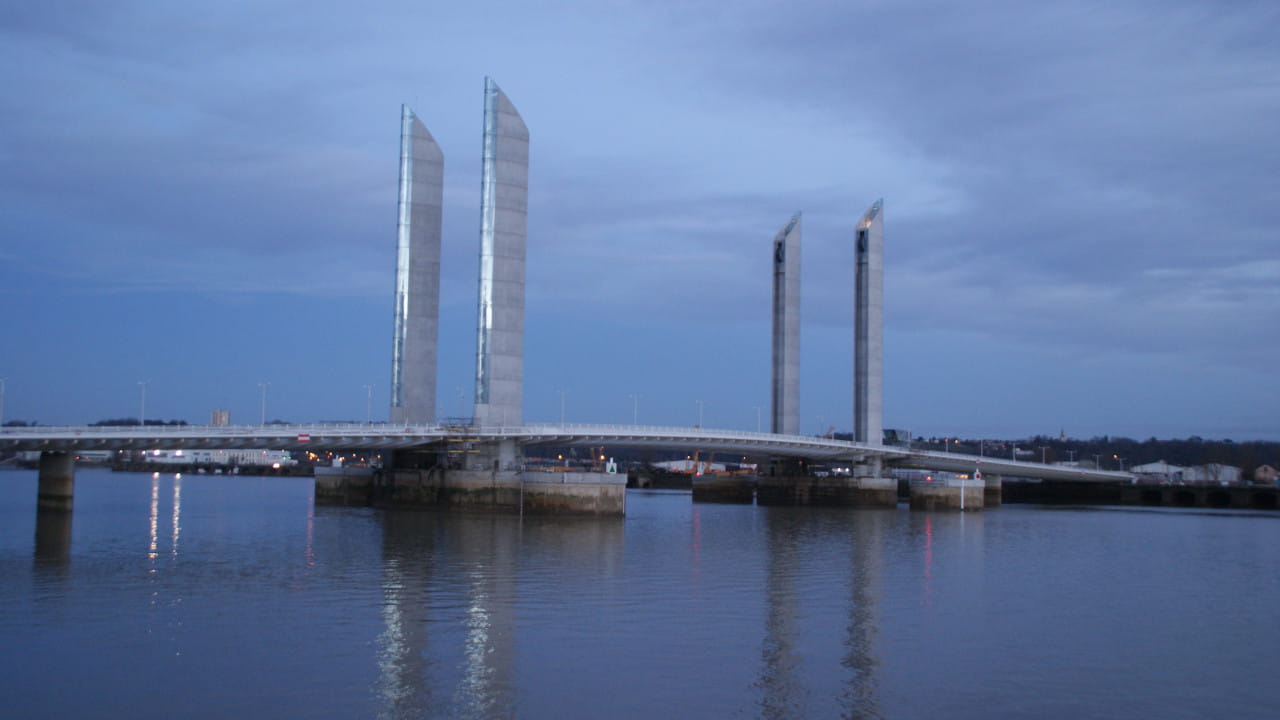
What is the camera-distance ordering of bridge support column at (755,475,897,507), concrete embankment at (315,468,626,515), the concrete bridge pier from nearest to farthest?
concrete embankment at (315,468,626,515) < bridge support column at (755,475,897,507) < the concrete bridge pier

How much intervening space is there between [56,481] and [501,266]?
2568 centimetres

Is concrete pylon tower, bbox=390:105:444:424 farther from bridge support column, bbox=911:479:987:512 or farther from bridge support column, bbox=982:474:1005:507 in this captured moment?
bridge support column, bbox=982:474:1005:507

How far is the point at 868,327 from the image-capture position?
100625 mm

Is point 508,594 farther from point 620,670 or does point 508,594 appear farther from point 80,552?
point 80,552

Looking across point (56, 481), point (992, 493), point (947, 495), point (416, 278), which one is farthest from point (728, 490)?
point (56, 481)

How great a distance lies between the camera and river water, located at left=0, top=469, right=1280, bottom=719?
1967 centimetres

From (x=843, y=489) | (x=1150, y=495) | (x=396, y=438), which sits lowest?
(x=1150, y=495)

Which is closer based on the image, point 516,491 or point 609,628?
point 609,628

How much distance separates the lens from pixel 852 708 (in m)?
19.4

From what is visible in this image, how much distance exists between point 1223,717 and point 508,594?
1820cm

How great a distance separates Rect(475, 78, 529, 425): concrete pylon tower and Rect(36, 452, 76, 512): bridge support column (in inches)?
842

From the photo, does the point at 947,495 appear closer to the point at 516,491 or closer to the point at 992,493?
the point at 992,493

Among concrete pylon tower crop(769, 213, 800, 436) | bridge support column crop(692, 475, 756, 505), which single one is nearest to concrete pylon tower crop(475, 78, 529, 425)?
concrete pylon tower crop(769, 213, 800, 436)

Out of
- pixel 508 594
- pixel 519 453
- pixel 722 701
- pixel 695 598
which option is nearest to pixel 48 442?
pixel 519 453
